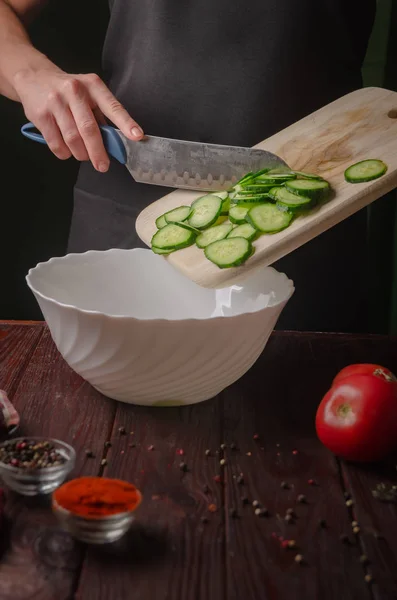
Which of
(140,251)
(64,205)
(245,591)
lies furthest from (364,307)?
(245,591)

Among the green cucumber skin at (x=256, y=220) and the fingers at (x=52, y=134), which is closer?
the green cucumber skin at (x=256, y=220)

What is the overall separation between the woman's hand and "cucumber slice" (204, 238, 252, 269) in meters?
0.42

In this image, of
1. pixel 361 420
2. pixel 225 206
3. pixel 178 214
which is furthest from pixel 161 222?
pixel 361 420

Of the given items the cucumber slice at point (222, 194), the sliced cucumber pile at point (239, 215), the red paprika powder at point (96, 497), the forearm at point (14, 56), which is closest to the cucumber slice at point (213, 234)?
the sliced cucumber pile at point (239, 215)

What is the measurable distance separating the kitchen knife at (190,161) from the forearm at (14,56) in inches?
13.2

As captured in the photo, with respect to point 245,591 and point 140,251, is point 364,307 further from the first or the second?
point 245,591

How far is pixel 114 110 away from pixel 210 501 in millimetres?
998

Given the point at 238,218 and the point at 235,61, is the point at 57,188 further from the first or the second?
the point at 238,218

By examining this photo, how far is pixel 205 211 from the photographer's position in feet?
5.62

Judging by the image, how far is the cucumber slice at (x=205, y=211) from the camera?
66.5 inches

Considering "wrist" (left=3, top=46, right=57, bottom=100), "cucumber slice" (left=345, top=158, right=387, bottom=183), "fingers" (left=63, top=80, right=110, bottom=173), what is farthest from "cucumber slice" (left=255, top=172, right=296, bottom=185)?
"wrist" (left=3, top=46, right=57, bottom=100)

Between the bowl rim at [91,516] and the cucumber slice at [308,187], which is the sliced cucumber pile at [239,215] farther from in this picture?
the bowl rim at [91,516]

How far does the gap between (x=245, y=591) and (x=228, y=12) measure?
1.49 m

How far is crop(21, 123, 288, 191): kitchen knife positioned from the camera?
5.96 feet
